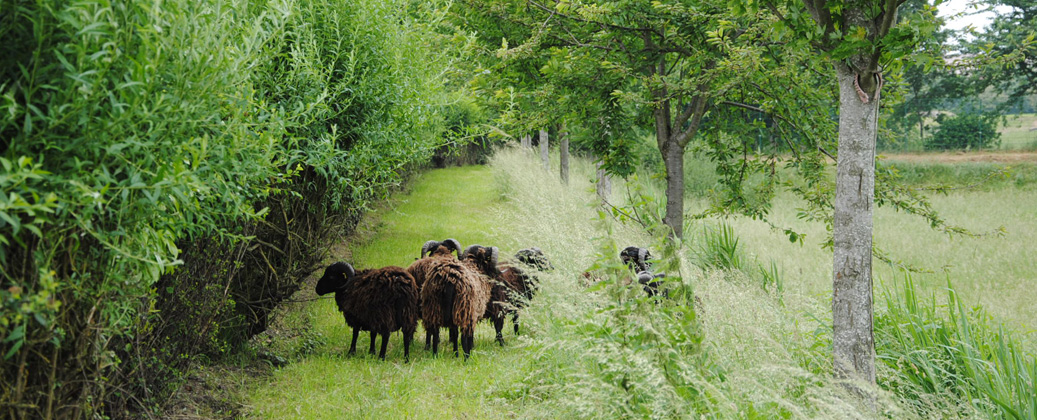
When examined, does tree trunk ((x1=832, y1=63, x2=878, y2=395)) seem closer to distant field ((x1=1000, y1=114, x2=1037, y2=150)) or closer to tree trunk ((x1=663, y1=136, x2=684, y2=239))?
tree trunk ((x1=663, y1=136, x2=684, y2=239))

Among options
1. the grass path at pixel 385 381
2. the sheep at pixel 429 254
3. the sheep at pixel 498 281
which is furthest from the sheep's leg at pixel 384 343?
the sheep at pixel 498 281

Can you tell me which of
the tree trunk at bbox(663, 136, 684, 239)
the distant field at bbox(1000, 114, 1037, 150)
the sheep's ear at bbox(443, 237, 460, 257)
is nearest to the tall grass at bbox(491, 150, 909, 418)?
the sheep's ear at bbox(443, 237, 460, 257)

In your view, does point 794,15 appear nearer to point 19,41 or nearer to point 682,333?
point 682,333

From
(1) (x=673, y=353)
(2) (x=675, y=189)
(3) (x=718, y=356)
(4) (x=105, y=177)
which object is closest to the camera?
(4) (x=105, y=177)

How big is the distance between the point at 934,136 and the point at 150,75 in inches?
1394

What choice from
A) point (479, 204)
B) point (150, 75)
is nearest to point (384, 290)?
Answer: point (150, 75)

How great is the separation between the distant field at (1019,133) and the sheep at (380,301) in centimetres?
3048

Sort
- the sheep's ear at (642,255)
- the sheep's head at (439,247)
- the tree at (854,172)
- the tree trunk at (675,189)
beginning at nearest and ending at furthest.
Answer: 1. the tree at (854,172)
2. the sheep's ear at (642,255)
3. the sheep's head at (439,247)
4. the tree trunk at (675,189)

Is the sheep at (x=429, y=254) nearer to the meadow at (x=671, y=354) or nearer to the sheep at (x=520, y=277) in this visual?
the sheep at (x=520, y=277)

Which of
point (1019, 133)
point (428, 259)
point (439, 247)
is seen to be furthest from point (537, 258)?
point (1019, 133)

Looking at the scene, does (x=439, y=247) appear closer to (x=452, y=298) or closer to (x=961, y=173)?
(x=452, y=298)

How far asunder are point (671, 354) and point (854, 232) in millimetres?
1296

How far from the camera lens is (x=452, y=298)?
6.55 m

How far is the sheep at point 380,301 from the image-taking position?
6586 millimetres
